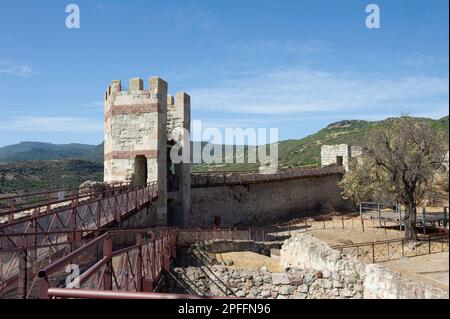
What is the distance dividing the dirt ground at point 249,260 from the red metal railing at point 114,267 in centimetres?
Result: 481

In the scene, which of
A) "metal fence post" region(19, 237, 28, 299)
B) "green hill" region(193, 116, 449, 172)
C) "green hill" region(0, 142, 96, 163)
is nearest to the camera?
"metal fence post" region(19, 237, 28, 299)

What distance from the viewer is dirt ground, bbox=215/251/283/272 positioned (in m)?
16.5

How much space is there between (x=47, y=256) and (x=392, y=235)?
17.7 metres

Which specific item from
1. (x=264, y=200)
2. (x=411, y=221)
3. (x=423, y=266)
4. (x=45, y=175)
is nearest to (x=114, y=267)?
(x=423, y=266)

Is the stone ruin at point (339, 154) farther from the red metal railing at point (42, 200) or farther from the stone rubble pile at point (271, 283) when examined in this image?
the stone rubble pile at point (271, 283)

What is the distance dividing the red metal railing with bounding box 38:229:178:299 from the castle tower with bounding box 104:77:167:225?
282 inches

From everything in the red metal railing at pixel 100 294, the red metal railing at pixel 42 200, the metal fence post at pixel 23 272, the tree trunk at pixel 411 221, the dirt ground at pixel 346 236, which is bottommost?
the dirt ground at pixel 346 236

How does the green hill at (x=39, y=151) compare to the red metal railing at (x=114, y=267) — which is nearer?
the red metal railing at (x=114, y=267)

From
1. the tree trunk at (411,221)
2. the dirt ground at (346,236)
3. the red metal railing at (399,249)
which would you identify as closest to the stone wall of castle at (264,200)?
the dirt ground at (346,236)

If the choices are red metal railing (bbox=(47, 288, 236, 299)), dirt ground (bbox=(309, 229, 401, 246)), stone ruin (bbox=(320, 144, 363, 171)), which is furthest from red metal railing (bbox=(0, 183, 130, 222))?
stone ruin (bbox=(320, 144, 363, 171))

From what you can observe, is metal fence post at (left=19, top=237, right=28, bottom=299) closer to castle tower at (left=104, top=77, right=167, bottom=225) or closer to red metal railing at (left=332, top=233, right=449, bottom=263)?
red metal railing at (left=332, top=233, right=449, bottom=263)

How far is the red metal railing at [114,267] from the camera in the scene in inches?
171

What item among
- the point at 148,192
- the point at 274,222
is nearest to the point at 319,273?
the point at 148,192
